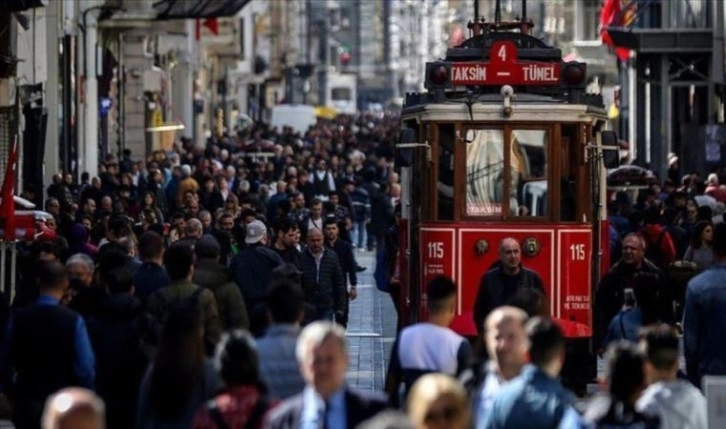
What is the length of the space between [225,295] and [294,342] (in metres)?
3.33

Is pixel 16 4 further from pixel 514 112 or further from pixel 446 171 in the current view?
pixel 514 112

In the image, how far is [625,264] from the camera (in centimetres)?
1723

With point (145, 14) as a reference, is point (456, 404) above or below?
below

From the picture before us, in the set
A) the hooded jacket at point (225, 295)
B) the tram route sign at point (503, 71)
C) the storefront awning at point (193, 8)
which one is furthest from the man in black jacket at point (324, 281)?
the storefront awning at point (193, 8)

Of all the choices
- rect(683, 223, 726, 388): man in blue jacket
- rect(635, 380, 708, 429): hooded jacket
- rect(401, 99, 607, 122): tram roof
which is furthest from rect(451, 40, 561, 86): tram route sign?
rect(635, 380, 708, 429): hooded jacket

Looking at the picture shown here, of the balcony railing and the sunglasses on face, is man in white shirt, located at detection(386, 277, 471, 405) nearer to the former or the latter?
the sunglasses on face

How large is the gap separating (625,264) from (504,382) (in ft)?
23.9

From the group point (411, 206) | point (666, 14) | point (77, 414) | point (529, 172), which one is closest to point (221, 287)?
point (529, 172)

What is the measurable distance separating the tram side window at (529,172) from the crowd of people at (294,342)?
5.36 ft

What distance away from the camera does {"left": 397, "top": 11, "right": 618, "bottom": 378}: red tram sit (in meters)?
18.9

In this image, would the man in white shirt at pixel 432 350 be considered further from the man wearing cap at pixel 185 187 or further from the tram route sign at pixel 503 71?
the man wearing cap at pixel 185 187

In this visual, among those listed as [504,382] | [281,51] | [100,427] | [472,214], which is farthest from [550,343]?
[281,51]

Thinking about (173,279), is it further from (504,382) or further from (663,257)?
(663,257)

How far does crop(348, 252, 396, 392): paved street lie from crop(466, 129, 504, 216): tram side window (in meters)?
1.70
